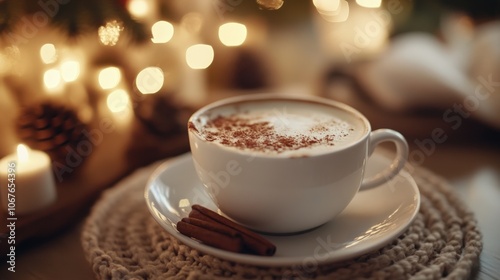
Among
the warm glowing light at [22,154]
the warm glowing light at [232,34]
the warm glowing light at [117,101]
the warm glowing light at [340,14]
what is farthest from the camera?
the warm glowing light at [340,14]

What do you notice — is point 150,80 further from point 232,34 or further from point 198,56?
point 232,34

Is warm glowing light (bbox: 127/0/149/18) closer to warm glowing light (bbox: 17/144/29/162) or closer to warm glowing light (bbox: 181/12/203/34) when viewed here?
warm glowing light (bbox: 181/12/203/34)

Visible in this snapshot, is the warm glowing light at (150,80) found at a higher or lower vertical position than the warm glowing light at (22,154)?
lower

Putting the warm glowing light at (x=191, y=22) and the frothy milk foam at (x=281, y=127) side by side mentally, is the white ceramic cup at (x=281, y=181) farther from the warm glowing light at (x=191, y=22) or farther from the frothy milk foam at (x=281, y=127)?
the warm glowing light at (x=191, y=22)

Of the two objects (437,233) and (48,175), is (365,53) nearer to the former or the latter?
(437,233)

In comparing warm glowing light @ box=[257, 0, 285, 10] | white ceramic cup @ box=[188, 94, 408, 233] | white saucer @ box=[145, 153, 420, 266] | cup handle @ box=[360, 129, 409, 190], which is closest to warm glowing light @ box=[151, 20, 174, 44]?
warm glowing light @ box=[257, 0, 285, 10]

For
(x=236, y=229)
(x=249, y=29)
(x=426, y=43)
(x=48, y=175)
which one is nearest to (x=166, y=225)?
(x=236, y=229)

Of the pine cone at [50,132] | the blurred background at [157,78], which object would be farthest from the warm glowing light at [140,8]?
the pine cone at [50,132]

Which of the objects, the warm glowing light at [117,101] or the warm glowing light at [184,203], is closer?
the warm glowing light at [184,203]
